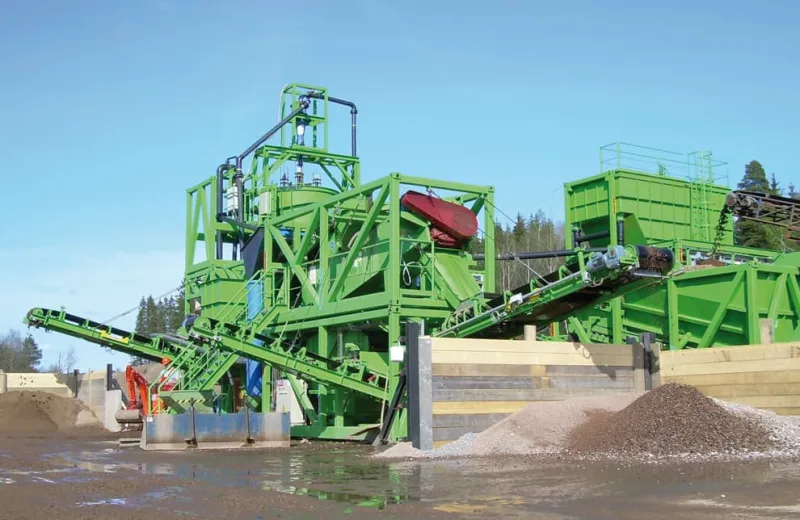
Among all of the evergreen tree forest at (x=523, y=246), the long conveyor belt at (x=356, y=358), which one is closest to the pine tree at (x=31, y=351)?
the evergreen tree forest at (x=523, y=246)

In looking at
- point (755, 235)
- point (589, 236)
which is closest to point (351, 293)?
point (589, 236)

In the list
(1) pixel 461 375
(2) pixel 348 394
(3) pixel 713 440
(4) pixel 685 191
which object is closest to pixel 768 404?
(3) pixel 713 440

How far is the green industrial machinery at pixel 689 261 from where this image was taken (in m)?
20.5

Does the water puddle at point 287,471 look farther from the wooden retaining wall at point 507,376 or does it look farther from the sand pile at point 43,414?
the sand pile at point 43,414

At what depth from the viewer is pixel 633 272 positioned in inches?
624

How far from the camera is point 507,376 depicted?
16.9 metres

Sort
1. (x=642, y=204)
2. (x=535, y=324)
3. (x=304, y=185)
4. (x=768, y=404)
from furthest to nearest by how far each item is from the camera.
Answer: (x=304, y=185)
(x=642, y=204)
(x=535, y=324)
(x=768, y=404)

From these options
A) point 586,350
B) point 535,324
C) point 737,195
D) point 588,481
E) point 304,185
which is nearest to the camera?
point 588,481

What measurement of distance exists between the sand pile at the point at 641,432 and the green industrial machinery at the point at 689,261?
342 cm

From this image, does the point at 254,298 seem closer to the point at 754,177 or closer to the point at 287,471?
the point at 287,471

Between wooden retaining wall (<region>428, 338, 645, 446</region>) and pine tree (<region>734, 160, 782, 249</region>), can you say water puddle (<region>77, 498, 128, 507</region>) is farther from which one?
pine tree (<region>734, 160, 782, 249</region>)

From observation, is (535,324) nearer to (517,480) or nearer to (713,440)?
(713,440)

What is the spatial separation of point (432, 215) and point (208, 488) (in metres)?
11.3

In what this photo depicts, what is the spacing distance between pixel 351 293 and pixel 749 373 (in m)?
10.5
